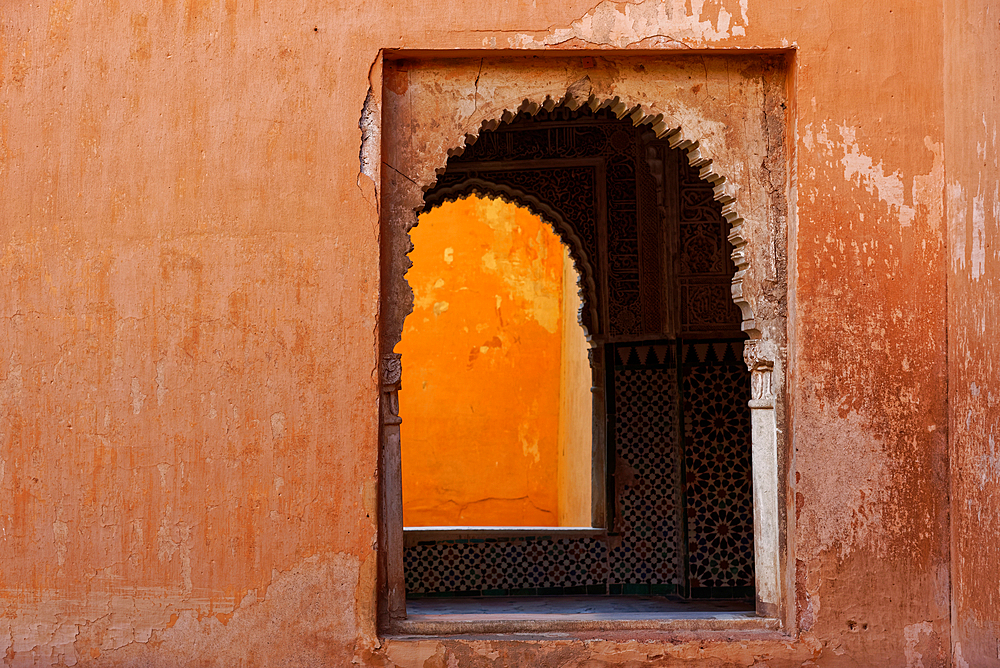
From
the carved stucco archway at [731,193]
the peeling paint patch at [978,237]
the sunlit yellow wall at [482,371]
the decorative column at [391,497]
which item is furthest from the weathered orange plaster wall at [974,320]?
the sunlit yellow wall at [482,371]

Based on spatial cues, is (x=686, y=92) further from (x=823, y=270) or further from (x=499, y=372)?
(x=499, y=372)

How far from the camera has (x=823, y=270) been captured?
10.9ft

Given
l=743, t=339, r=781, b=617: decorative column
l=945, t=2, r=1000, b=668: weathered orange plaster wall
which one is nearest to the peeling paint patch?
l=945, t=2, r=1000, b=668: weathered orange plaster wall

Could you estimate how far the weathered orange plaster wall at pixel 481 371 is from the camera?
35.0 ft

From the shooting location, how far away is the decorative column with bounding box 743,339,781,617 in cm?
338

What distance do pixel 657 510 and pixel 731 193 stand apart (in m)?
3.23

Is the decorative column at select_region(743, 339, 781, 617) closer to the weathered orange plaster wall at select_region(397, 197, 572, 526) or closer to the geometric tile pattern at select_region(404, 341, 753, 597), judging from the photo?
the geometric tile pattern at select_region(404, 341, 753, 597)

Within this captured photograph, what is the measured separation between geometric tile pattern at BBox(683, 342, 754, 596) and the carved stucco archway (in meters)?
2.57

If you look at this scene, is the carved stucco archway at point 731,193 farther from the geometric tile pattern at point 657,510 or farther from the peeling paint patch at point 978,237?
the geometric tile pattern at point 657,510

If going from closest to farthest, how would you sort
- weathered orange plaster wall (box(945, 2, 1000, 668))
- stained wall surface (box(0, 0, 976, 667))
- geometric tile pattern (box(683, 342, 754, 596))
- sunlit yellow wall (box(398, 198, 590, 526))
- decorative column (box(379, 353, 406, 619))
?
weathered orange plaster wall (box(945, 2, 1000, 668)) < stained wall surface (box(0, 0, 976, 667)) < decorative column (box(379, 353, 406, 619)) < geometric tile pattern (box(683, 342, 754, 596)) < sunlit yellow wall (box(398, 198, 590, 526))

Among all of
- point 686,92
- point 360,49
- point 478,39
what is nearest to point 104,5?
point 360,49

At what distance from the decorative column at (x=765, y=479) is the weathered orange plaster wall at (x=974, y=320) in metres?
0.62

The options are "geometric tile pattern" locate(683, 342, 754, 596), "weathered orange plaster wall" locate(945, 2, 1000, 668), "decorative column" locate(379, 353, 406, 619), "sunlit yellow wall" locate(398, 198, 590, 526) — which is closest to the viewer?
"weathered orange plaster wall" locate(945, 2, 1000, 668)

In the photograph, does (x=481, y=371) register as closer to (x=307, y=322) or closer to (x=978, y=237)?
(x=307, y=322)
